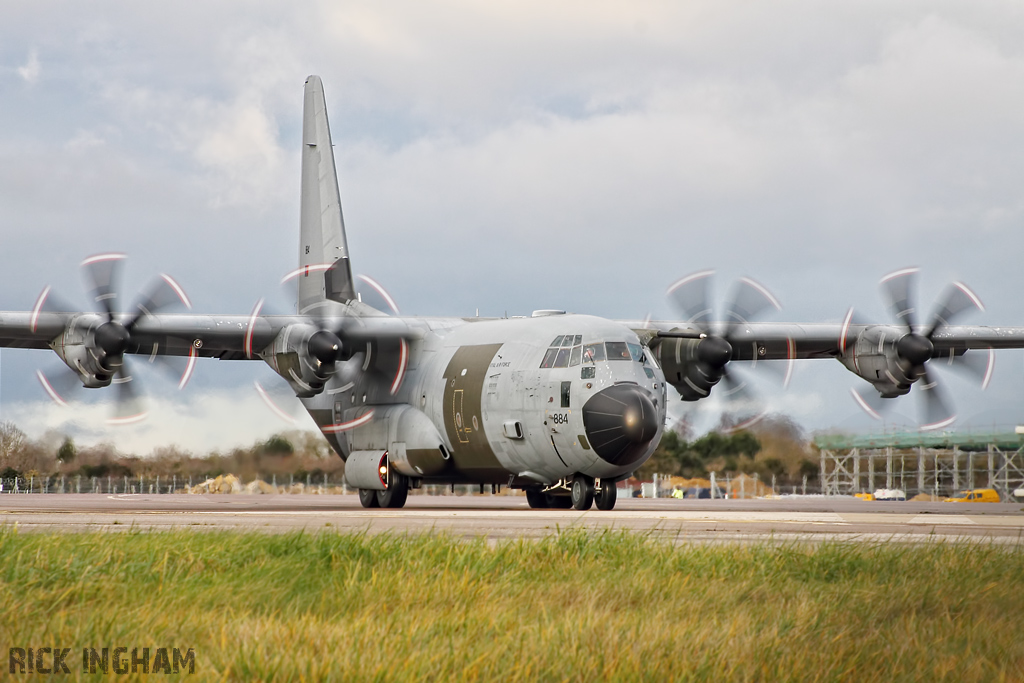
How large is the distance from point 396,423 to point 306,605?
20.6 m

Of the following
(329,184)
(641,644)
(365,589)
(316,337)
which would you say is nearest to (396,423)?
(316,337)

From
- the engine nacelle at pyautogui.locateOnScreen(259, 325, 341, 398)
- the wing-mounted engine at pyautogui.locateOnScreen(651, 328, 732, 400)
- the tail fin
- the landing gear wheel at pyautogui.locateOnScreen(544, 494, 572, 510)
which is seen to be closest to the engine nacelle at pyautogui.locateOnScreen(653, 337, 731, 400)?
the wing-mounted engine at pyautogui.locateOnScreen(651, 328, 732, 400)

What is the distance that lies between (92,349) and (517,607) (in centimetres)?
1955

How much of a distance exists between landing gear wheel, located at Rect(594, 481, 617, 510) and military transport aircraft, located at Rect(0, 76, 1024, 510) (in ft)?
0.12

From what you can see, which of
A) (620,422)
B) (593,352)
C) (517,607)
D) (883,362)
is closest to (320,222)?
(593,352)

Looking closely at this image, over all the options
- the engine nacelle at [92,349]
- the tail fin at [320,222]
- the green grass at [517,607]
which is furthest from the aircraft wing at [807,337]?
the green grass at [517,607]

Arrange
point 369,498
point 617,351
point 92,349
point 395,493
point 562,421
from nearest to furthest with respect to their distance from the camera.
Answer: point 562,421 < point 617,351 < point 92,349 < point 395,493 < point 369,498

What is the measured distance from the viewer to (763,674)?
17.5 feet

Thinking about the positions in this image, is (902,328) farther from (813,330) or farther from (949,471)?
(949,471)

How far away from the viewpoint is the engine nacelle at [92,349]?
2419 centimetres

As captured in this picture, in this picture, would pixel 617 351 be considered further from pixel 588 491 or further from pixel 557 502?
pixel 557 502

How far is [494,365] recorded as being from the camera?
2441 cm

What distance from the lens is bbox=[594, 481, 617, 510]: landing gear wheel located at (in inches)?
925

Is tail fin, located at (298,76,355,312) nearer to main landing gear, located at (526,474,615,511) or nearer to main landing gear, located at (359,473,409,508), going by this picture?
main landing gear, located at (359,473,409,508)
